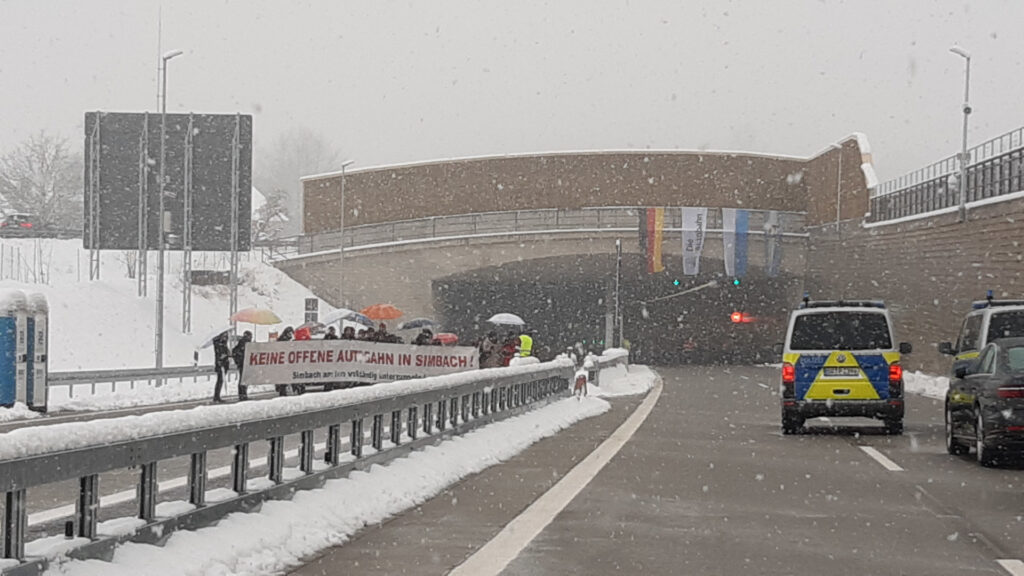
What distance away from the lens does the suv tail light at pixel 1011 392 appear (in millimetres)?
15250

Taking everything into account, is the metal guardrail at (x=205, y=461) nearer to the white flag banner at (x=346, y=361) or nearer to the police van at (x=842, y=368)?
the police van at (x=842, y=368)

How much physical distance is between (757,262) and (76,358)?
118 ft

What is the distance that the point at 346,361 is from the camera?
3134cm

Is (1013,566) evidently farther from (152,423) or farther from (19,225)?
(19,225)

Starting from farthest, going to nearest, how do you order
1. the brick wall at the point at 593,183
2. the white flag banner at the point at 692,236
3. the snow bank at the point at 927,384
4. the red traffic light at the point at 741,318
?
1. the brick wall at the point at 593,183
2. the red traffic light at the point at 741,318
3. the white flag banner at the point at 692,236
4. the snow bank at the point at 927,384

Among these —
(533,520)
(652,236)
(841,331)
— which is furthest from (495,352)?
(652,236)

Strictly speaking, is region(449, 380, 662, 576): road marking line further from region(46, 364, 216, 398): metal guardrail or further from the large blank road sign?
the large blank road sign

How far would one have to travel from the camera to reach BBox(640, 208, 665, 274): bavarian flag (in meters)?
69.0

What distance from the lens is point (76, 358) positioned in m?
50.5

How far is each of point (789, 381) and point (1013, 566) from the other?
12709mm

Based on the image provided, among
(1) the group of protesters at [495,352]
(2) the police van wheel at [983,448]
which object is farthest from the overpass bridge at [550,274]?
(2) the police van wheel at [983,448]

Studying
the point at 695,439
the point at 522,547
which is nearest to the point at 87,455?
the point at 522,547

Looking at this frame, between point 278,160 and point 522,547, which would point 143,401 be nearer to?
point 522,547

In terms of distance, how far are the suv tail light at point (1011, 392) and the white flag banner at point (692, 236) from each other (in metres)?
52.9
